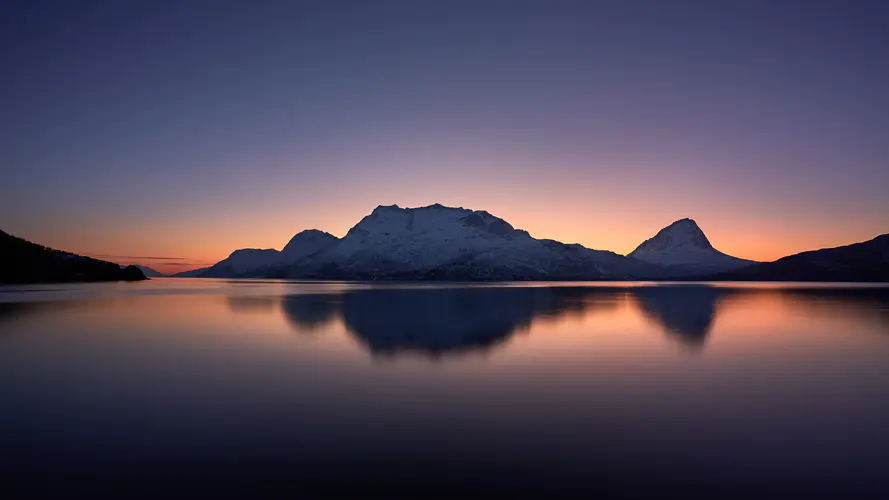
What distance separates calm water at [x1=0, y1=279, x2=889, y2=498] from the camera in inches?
420

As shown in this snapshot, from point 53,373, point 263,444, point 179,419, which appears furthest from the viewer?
point 53,373

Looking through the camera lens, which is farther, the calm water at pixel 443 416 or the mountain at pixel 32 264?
the mountain at pixel 32 264

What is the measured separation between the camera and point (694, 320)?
50.0m

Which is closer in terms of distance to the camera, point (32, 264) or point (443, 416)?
point (443, 416)

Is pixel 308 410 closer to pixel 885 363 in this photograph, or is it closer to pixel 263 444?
pixel 263 444

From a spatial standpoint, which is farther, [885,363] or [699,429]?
[885,363]

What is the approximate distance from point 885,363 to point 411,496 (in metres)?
29.1

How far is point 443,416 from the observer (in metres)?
15.4

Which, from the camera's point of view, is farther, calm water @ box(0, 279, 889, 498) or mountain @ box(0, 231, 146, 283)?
mountain @ box(0, 231, 146, 283)

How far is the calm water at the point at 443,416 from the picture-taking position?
1066 cm

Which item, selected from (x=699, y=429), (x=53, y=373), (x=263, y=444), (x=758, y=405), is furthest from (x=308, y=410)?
(x=758, y=405)

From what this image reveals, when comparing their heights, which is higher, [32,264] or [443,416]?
[32,264]

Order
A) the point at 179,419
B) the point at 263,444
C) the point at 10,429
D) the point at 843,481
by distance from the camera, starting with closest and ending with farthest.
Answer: the point at 843,481 < the point at 263,444 < the point at 10,429 < the point at 179,419

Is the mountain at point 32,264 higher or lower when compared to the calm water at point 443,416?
higher
